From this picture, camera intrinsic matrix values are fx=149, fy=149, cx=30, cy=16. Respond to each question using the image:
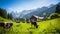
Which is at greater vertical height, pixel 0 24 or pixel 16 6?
pixel 16 6

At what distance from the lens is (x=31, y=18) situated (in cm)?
565

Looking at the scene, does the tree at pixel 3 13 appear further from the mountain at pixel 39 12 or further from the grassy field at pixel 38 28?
the grassy field at pixel 38 28

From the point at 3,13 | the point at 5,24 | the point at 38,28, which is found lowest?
the point at 38,28

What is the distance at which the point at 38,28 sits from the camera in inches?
214

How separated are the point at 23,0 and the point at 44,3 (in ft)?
2.67

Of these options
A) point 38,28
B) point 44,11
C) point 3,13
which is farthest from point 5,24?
point 44,11

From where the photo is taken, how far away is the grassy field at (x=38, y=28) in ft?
17.3

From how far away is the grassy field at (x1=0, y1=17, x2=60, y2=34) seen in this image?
17.3ft

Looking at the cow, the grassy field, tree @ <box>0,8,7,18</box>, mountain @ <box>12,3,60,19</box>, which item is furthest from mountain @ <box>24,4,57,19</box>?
tree @ <box>0,8,7,18</box>

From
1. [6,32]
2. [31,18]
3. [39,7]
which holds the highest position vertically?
[39,7]

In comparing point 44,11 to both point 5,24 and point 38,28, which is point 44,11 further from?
point 5,24

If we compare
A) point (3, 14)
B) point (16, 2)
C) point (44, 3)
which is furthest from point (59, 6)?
point (3, 14)

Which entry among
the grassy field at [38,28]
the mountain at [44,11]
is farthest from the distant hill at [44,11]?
the grassy field at [38,28]

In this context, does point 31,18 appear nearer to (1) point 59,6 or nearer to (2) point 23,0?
(2) point 23,0
